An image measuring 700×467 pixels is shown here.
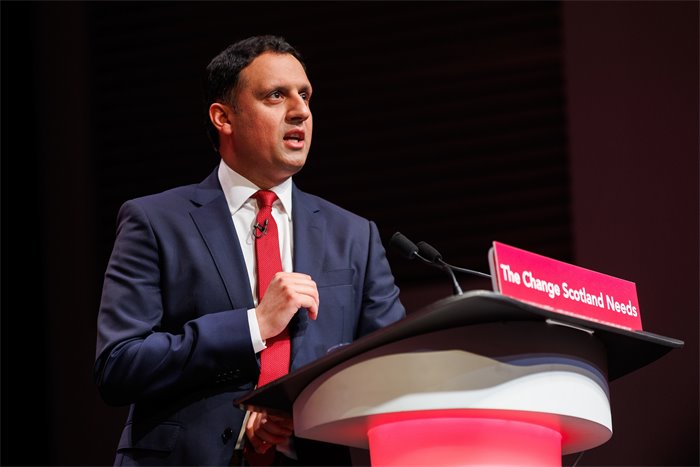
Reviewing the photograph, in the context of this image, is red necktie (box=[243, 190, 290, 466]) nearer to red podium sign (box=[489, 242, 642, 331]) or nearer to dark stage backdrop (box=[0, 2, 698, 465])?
red podium sign (box=[489, 242, 642, 331])

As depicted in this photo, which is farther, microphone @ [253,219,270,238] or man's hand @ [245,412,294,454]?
microphone @ [253,219,270,238]

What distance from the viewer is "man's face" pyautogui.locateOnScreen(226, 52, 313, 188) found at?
2.26 metres

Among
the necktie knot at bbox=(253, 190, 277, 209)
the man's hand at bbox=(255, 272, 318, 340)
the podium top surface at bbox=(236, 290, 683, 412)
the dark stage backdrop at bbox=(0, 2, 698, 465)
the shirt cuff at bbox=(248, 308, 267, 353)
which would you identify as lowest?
the podium top surface at bbox=(236, 290, 683, 412)

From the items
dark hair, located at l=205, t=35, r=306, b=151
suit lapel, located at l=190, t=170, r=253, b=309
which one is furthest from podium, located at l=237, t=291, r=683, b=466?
dark hair, located at l=205, t=35, r=306, b=151

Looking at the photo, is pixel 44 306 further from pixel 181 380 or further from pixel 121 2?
pixel 181 380

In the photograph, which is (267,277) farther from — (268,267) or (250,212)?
(250,212)

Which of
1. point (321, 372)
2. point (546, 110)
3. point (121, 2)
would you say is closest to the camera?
point (321, 372)

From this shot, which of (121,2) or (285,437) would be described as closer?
(285,437)

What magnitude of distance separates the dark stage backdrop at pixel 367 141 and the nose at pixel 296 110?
5.90ft

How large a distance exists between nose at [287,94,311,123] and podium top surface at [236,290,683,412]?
2.61ft

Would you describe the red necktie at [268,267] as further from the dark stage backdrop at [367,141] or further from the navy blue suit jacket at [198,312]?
the dark stage backdrop at [367,141]

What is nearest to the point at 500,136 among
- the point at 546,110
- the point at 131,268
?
the point at 546,110

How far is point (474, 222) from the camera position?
427 cm

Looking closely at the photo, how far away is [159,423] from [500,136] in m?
2.70
